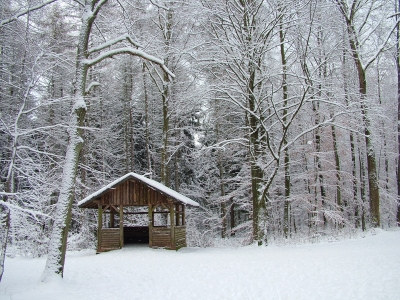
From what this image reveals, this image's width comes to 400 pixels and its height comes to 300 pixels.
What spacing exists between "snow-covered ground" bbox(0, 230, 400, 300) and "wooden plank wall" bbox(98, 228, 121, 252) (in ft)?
10.9

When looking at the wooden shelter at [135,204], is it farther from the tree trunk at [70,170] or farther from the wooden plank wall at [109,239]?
the tree trunk at [70,170]

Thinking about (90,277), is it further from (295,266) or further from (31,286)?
(295,266)

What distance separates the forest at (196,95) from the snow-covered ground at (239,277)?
1077 mm

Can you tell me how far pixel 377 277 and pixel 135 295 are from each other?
5315mm

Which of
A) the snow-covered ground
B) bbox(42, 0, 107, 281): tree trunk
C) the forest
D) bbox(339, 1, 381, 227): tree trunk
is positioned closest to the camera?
the snow-covered ground

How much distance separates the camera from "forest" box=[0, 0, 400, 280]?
28.1ft

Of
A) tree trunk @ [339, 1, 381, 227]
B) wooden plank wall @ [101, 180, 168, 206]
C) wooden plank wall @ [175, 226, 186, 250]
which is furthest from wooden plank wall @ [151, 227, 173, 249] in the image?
tree trunk @ [339, 1, 381, 227]

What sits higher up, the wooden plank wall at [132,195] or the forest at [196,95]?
the forest at [196,95]

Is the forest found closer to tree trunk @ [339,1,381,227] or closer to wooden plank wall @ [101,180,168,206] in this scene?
tree trunk @ [339,1,381,227]

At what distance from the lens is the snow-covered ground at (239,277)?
6.80m

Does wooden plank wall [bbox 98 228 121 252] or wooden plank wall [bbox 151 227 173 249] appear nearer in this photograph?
wooden plank wall [bbox 151 227 173 249]

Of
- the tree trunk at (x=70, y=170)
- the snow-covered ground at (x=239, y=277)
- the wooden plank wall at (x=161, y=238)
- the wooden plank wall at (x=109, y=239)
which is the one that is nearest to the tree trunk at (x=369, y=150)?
the snow-covered ground at (x=239, y=277)

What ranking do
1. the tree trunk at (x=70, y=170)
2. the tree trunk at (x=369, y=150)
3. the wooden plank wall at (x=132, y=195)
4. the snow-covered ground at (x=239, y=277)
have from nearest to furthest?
the snow-covered ground at (x=239, y=277) → the tree trunk at (x=70, y=170) → the tree trunk at (x=369, y=150) → the wooden plank wall at (x=132, y=195)

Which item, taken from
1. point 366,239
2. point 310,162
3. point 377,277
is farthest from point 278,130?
point 377,277
